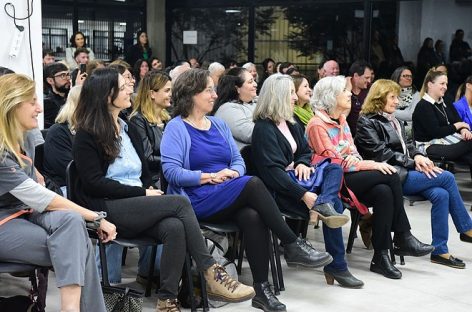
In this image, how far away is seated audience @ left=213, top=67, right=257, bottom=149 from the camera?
5.54 meters

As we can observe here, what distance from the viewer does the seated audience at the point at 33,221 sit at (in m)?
3.46

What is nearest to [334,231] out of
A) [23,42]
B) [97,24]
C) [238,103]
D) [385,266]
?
[385,266]

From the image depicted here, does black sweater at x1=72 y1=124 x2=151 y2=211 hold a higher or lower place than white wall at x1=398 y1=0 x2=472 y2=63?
A: lower

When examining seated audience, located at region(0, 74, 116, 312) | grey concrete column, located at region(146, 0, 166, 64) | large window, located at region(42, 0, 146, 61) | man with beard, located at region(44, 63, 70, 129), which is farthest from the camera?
grey concrete column, located at region(146, 0, 166, 64)

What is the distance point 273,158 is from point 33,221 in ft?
5.47

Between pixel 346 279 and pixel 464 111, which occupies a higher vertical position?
pixel 464 111

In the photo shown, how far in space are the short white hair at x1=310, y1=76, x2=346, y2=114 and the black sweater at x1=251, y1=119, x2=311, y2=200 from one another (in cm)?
41

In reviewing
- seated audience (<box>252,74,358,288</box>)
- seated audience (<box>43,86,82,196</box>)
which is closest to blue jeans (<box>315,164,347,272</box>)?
seated audience (<box>252,74,358,288</box>)

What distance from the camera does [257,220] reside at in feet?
14.1

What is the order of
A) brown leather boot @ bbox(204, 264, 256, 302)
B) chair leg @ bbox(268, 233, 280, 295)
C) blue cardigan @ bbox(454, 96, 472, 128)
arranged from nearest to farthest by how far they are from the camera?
1. brown leather boot @ bbox(204, 264, 256, 302)
2. chair leg @ bbox(268, 233, 280, 295)
3. blue cardigan @ bbox(454, 96, 472, 128)

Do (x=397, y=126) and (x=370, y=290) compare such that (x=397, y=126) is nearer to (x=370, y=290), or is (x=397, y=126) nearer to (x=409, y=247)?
(x=409, y=247)

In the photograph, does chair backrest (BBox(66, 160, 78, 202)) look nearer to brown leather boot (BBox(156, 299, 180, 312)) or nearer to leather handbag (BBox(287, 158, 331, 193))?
brown leather boot (BBox(156, 299, 180, 312))

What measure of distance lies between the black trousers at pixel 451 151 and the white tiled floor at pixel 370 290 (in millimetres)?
1657

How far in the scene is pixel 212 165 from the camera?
456 centimetres
